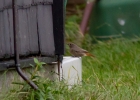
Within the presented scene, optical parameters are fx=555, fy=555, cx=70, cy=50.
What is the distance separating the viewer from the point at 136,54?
683 cm

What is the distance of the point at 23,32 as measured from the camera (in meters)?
4.90

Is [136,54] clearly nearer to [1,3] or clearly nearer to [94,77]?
[94,77]

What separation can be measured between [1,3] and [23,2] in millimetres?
297

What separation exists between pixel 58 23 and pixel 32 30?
1.00 feet

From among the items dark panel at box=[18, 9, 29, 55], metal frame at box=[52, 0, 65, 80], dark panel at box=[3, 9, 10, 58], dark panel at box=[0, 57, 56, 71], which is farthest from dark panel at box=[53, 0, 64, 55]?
dark panel at box=[3, 9, 10, 58]

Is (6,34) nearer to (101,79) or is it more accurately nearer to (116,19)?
(101,79)

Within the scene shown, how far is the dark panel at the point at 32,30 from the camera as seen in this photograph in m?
4.99

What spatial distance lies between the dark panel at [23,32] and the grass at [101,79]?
0.33 meters

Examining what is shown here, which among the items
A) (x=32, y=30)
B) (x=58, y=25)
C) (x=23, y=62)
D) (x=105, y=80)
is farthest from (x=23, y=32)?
(x=105, y=80)

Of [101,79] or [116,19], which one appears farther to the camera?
[116,19]

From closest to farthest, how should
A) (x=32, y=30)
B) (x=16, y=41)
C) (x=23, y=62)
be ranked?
(x=16, y=41)
(x=23, y=62)
(x=32, y=30)

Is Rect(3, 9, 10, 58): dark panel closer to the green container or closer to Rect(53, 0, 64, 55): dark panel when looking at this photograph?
Rect(53, 0, 64, 55): dark panel

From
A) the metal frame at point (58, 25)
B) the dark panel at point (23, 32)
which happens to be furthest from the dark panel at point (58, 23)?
the dark panel at point (23, 32)

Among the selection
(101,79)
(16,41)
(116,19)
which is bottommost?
(101,79)
